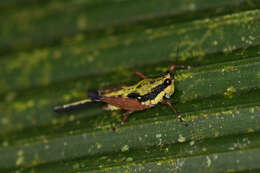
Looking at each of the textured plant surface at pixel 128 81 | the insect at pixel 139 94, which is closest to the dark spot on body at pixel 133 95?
the insect at pixel 139 94

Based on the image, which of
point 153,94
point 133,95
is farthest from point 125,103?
point 153,94

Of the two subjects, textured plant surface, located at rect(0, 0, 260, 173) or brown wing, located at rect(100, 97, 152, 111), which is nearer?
textured plant surface, located at rect(0, 0, 260, 173)

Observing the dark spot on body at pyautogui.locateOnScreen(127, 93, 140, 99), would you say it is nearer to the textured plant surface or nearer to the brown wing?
the brown wing

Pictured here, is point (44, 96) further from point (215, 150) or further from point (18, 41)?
point (215, 150)

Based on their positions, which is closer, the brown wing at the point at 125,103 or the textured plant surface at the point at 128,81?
the textured plant surface at the point at 128,81

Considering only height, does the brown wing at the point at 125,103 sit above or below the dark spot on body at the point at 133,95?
below

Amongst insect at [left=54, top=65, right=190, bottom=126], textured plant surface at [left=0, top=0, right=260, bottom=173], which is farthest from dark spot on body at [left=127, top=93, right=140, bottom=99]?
textured plant surface at [left=0, top=0, right=260, bottom=173]

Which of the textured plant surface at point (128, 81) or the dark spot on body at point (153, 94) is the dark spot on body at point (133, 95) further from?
the textured plant surface at point (128, 81)

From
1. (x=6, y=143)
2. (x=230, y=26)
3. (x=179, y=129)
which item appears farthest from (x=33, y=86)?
(x=230, y=26)

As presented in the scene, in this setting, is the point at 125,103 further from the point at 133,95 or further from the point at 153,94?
the point at 153,94
